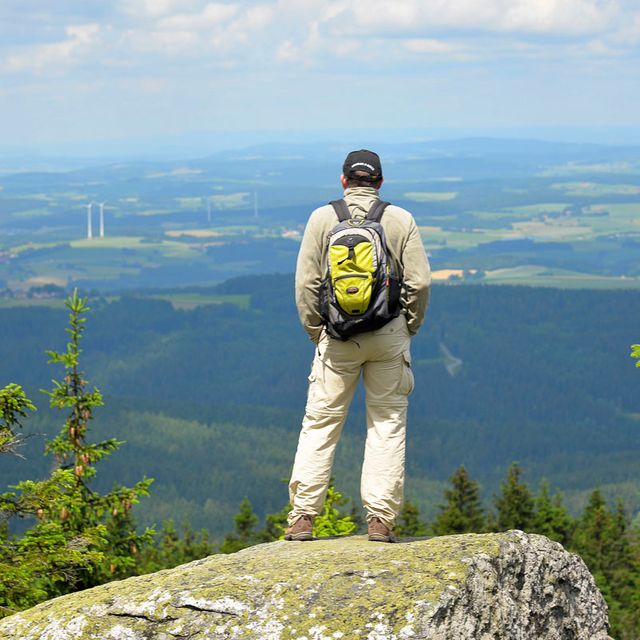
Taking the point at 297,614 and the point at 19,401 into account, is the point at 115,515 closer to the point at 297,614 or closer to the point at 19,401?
the point at 19,401

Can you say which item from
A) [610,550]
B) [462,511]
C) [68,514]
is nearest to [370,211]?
[68,514]

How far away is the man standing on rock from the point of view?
1187cm

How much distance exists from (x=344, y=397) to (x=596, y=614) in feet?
11.6

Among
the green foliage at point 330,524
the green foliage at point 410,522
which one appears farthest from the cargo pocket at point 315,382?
the green foliage at point 410,522

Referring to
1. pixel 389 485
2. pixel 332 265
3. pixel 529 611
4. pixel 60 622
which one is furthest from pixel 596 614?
pixel 60 622

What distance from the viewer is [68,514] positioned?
1703 cm

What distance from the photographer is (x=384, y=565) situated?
33.3ft

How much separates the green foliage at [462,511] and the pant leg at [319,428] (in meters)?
62.2

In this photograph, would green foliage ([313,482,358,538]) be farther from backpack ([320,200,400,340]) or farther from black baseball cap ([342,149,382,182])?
black baseball cap ([342,149,382,182])

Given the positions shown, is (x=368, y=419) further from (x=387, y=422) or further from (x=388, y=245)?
(x=388, y=245)

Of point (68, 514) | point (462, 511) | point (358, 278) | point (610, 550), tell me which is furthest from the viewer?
point (462, 511)

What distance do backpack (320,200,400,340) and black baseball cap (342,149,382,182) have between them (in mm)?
376

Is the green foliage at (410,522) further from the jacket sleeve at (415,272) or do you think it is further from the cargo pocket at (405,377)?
the jacket sleeve at (415,272)

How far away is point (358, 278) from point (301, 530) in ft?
9.78
